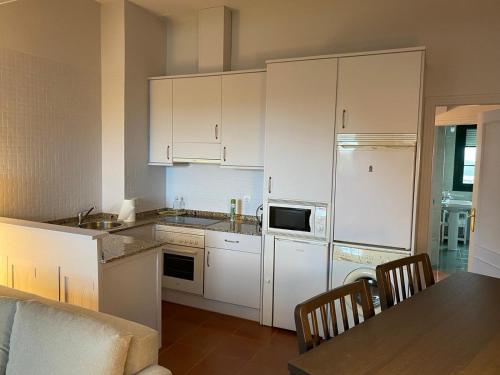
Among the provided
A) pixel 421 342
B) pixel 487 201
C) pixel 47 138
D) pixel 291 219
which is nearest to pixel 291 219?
pixel 291 219

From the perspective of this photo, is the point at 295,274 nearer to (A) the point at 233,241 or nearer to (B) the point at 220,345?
(A) the point at 233,241

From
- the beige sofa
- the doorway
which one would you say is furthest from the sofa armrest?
the doorway

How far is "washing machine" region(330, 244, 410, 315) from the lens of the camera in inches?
112

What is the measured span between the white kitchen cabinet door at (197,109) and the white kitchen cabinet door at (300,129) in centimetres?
A: 68

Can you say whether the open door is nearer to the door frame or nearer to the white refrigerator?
the door frame

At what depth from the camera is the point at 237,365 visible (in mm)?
2701

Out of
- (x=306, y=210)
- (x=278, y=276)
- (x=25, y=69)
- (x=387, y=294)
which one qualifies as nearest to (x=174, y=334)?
(x=278, y=276)

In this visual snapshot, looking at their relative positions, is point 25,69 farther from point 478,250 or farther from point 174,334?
point 478,250

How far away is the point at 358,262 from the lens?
292 centimetres

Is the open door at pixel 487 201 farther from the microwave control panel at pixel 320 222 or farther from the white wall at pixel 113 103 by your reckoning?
the white wall at pixel 113 103

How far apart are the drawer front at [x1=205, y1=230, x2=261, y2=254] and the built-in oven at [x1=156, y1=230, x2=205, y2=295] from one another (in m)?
0.10

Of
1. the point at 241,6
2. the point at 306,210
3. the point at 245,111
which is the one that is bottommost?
the point at 306,210

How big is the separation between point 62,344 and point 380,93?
2530 mm

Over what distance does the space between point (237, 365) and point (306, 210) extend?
128 cm
